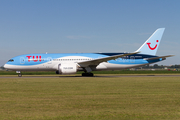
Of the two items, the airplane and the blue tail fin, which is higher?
the blue tail fin

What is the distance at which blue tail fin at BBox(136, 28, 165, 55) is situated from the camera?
34250mm

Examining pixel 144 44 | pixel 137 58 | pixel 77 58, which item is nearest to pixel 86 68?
pixel 77 58

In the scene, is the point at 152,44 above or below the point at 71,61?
above

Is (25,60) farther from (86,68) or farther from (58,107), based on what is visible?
(58,107)

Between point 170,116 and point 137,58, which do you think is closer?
point 170,116

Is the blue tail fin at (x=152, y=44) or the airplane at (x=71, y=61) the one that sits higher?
the blue tail fin at (x=152, y=44)

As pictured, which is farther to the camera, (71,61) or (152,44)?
(152,44)

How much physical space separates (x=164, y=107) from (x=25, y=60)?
88.6 feet

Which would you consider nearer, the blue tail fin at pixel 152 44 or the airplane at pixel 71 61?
the airplane at pixel 71 61

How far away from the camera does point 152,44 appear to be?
34.7m

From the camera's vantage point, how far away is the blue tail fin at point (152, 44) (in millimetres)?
34250

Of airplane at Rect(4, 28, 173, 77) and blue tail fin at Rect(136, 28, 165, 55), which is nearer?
airplane at Rect(4, 28, 173, 77)

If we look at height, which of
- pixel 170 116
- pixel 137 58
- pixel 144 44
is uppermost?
pixel 144 44

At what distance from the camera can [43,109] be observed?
23.8 feet
